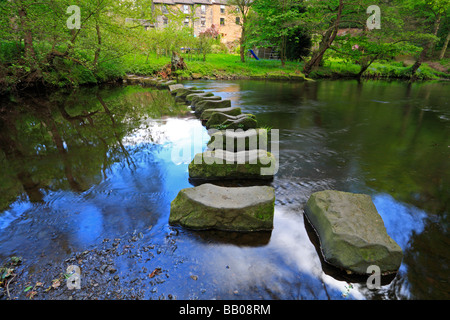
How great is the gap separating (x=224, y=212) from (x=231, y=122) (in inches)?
162

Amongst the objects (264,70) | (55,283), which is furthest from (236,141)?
(264,70)

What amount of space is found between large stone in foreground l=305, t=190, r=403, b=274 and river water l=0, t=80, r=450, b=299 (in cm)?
16

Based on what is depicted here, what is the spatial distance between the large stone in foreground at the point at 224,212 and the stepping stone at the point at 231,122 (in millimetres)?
3724

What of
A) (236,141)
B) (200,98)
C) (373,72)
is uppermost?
(373,72)

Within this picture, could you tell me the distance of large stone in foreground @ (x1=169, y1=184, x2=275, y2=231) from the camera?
2996 millimetres

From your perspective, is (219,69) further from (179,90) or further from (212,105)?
(212,105)

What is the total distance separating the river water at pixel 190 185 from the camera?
94.7 inches

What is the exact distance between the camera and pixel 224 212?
2.98m

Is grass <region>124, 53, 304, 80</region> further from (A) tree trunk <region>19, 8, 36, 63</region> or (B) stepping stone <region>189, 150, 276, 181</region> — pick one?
(B) stepping stone <region>189, 150, 276, 181</region>

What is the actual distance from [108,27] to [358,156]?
12.9 meters
